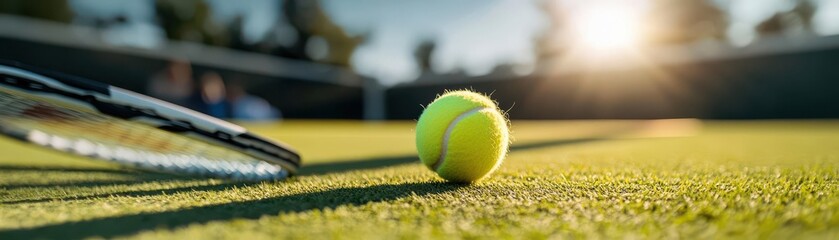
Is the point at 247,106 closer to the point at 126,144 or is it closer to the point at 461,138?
the point at 126,144

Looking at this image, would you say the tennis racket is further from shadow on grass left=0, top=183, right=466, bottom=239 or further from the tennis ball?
the tennis ball

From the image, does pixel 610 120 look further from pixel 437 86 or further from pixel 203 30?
pixel 203 30

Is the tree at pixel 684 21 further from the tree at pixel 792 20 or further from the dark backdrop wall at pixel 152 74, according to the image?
the dark backdrop wall at pixel 152 74

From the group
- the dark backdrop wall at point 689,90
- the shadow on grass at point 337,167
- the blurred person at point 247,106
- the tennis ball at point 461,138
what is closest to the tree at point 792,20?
the dark backdrop wall at point 689,90

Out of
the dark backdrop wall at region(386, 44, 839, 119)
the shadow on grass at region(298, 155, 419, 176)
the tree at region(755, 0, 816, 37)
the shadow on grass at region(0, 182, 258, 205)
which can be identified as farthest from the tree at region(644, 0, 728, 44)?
the shadow on grass at region(0, 182, 258, 205)

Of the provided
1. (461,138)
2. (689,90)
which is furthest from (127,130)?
(689,90)

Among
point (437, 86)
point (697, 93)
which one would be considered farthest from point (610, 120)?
point (437, 86)

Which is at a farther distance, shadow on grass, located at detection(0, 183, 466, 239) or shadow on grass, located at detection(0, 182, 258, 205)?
shadow on grass, located at detection(0, 182, 258, 205)
